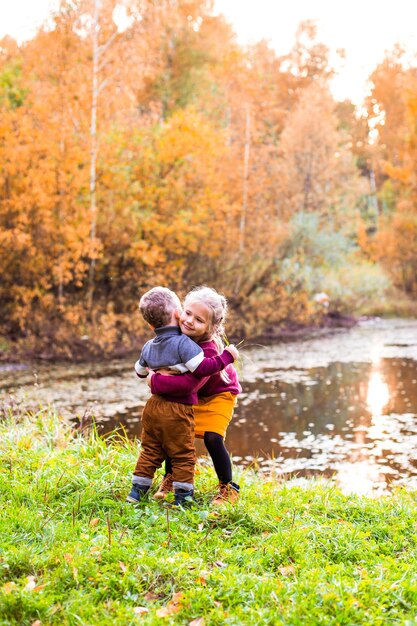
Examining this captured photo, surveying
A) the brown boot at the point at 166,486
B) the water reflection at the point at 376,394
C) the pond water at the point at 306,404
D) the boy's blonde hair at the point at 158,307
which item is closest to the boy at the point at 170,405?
the boy's blonde hair at the point at 158,307

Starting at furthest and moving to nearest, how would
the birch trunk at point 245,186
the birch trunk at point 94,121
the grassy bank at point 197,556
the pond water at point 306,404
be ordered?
the birch trunk at point 245,186 → the birch trunk at point 94,121 → the pond water at point 306,404 → the grassy bank at point 197,556

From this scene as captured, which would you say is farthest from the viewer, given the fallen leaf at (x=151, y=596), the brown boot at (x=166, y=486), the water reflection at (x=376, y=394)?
the water reflection at (x=376, y=394)

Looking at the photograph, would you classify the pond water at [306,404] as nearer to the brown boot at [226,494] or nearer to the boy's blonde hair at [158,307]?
the brown boot at [226,494]

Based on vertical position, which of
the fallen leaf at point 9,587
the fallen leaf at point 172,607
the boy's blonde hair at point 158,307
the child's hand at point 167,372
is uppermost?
the boy's blonde hair at point 158,307

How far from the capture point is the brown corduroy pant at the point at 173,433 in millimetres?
4609

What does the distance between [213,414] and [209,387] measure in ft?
0.64

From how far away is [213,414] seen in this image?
489 centimetres

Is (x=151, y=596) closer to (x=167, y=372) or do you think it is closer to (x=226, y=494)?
(x=226, y=494)

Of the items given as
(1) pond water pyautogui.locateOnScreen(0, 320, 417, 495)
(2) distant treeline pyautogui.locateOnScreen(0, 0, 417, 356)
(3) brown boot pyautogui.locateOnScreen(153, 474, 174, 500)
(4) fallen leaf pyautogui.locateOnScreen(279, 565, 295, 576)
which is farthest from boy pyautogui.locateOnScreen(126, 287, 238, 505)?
(2) distant treeline pyautogui.locateOnScreen(0, 0, 417, 356)

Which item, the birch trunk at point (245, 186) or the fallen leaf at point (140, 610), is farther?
the birch trunk at point (245, 186)

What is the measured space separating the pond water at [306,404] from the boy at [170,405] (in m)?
2.12

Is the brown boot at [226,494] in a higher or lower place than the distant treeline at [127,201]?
lower

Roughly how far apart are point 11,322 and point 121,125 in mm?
6325

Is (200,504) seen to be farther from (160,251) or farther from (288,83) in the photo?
(288,83)
